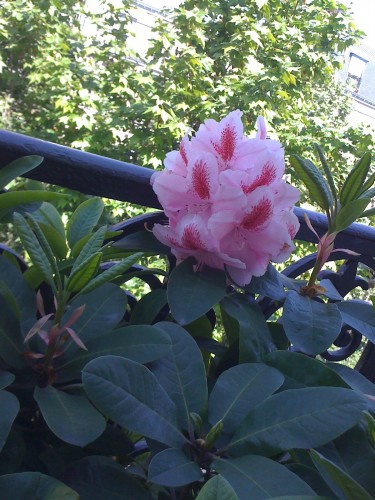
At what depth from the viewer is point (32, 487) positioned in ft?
1.39

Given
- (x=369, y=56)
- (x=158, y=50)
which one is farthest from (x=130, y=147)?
(x=369, y=56)

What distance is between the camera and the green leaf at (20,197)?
2.02ft

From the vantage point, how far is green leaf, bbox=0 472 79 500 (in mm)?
419

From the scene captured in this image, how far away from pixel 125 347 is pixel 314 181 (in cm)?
34

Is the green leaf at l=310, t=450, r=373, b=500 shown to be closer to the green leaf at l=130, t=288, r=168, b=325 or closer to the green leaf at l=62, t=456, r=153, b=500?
the green leaf at l=62, t=456, r=153, b=500

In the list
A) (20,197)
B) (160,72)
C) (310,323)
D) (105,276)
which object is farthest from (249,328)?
(160,72)

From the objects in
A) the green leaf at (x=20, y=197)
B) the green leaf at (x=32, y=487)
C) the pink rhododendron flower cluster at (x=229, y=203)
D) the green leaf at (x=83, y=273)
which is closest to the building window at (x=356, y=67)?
the pink rhododendron flower cluster at (x=229, y=203)

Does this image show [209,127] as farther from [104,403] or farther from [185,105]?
[185,105]

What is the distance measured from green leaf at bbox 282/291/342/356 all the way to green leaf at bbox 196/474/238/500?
0.23 m

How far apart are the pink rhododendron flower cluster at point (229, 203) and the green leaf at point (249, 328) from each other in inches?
1.1

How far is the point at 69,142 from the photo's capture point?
18.7 feet

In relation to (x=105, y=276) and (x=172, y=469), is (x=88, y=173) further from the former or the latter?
(x=172, y=469)

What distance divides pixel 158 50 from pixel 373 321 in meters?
5.51

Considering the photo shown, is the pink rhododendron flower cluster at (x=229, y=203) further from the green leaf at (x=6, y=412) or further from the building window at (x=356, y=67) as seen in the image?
the building window at (x=356, y=67)
